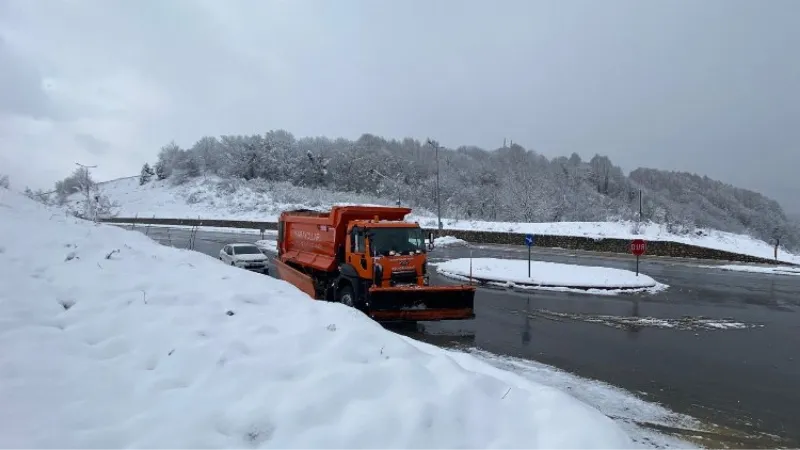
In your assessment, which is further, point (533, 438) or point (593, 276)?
point (593, 276)

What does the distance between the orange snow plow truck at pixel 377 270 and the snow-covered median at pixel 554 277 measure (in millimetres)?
6572

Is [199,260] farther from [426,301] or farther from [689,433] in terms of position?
[689,433]

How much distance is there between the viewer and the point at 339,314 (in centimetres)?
582

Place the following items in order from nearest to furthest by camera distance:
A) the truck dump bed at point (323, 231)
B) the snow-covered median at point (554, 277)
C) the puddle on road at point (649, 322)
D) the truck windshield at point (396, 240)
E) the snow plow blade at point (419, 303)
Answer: the snow plow blade at point (419, 303)
the truck windshield at point (396, 240)
the puddle on road at point (649, 322)
the truck dump bed at point (323, 231)
the snow-covered median at point (554, 277)

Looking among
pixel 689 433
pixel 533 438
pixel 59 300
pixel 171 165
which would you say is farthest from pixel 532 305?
pixel 171 165

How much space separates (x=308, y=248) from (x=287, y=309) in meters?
9.44

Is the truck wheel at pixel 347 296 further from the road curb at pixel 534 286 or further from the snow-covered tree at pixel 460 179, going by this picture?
the snow-covered tree at pixel 460 179

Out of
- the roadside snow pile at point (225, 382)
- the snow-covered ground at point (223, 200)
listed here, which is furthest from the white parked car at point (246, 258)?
the snow-covered ground at point (223, 200)

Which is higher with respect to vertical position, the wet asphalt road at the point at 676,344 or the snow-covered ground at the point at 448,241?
the snow-covered ground at the point at 448,241

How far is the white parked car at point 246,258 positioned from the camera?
65.1 feet

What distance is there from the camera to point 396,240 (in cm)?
1198

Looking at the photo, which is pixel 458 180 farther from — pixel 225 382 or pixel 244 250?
pixel 225 382

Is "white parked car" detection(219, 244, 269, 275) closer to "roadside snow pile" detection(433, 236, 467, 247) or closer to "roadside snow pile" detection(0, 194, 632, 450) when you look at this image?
"roadside snow pile" detection(0, 194, 632, 450)

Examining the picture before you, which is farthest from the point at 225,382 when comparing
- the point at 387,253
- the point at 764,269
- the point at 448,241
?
Result: the point at 448,241
